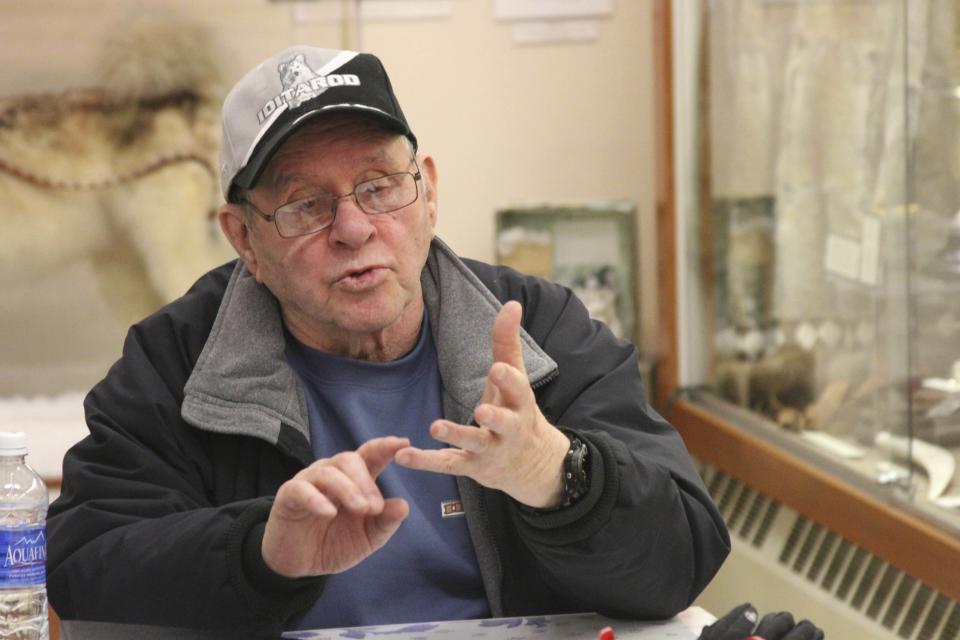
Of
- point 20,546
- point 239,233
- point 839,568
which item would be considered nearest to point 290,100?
point 239,233

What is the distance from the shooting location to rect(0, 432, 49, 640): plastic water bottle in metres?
1.57

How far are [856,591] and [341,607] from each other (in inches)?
65.4

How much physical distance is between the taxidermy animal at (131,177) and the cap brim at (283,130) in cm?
227

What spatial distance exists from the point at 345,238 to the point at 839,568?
182cm

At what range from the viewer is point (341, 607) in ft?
6.23

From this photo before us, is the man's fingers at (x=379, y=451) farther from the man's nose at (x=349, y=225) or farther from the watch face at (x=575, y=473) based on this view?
the man's nose at (x=349, y=225)

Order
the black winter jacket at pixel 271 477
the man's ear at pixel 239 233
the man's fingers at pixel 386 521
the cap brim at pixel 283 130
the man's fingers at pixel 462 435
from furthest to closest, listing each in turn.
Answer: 1. the man's ear at pixel 239 233
2. the cap brim at pixel 283 130
3. the black winter jacket at pixel 271 477
4. the man's fingers at pixel 386 521
5. the man's fingers at pixel 462 435

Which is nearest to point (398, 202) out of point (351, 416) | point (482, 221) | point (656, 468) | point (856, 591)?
point (351, 416)

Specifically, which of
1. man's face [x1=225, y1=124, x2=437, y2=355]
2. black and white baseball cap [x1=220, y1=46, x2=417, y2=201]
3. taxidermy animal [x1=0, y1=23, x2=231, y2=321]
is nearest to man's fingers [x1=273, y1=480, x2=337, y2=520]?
man's face [x1=225, y1=124, x2=437, y2=355]

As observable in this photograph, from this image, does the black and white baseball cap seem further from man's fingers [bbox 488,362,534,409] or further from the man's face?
man's fingers [bbox 488,362,534,409]

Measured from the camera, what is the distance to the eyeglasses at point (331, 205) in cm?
194

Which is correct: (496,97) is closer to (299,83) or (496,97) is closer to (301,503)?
(299,83)

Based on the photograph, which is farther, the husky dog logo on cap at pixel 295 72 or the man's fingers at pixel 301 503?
the husky dog logo on cap at pixel 295 72

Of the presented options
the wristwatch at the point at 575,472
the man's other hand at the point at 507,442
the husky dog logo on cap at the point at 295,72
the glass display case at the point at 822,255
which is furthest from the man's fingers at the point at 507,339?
the glass display case at the point at 822,255
